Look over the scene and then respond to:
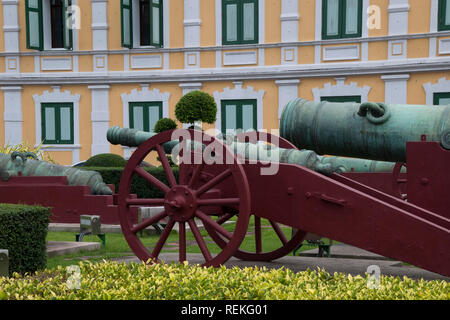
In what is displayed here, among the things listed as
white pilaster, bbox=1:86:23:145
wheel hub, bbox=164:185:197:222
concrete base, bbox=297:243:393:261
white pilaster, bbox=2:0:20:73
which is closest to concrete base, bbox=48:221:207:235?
concrete base, bbox=297:243:393:261

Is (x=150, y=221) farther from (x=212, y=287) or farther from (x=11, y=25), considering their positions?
(x=11, y=25)

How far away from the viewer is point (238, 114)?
2089 centimetres

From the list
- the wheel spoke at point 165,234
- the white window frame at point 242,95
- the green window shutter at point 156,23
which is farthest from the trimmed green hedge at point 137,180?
the wheel spoke at point 165,234

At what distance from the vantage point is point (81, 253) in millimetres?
9039

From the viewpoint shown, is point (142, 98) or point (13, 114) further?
point (13, 114)

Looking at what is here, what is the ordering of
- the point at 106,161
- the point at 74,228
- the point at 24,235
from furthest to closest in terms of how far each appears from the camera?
the point at 106,161
the point at 74,228
the point at 24,235

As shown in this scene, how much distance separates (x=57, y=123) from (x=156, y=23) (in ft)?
14.9

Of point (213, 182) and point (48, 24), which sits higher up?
point (48, 24)

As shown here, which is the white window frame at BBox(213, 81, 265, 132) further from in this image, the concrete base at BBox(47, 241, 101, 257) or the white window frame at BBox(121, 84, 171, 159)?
the concrete base at BBox(47, 241, 101, 257)

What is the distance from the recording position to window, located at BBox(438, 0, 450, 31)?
733 inches

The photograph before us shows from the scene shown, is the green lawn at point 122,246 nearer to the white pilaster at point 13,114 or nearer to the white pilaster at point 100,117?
the white pilaster at point 100,117

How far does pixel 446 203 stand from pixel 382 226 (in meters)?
0.96

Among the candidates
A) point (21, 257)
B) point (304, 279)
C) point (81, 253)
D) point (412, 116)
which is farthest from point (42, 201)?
point (304, 279)

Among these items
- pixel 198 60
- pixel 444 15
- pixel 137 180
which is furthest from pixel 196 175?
pixel 198 60
